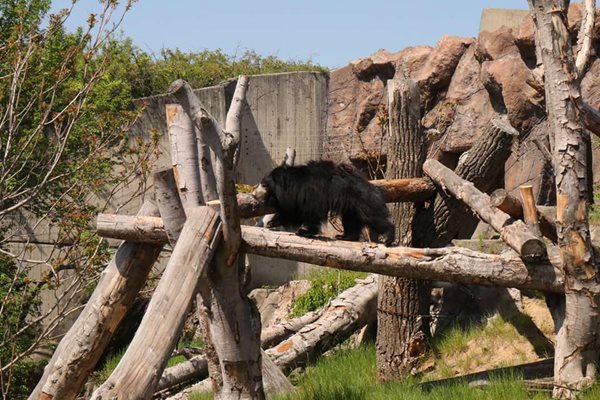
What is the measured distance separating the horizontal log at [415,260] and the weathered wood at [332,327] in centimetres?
267

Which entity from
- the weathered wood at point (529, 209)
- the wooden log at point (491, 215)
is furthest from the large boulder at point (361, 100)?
the weathered wood at point (529, 209)

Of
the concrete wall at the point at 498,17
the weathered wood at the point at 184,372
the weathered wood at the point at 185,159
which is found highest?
the concrete wall at the point at 498,17

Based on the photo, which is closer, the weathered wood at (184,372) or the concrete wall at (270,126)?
the weathered wood at (184,372)

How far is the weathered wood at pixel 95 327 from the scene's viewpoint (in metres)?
5.97

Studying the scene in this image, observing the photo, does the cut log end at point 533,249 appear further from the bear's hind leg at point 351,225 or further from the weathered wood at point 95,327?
the weathered wood at point 95,327

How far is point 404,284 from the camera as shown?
26.3ft

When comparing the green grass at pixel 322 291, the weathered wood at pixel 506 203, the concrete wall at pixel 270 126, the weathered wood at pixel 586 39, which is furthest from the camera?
the concrete wall at pixel 270 126

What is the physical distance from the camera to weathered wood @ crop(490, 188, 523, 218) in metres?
6.09

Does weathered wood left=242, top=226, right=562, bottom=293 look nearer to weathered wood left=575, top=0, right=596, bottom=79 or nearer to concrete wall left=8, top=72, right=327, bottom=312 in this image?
weathered wood left=575, top=0, right=596, bottom=79

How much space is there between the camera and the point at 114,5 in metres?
9.05

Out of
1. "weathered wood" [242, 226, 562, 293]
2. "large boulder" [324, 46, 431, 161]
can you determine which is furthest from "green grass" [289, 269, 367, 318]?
"weathered wood" [242, 226, 562, 293]

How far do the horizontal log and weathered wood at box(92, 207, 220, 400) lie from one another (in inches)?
22.3

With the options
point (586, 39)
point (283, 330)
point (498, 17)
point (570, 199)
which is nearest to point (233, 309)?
point (570, 199)

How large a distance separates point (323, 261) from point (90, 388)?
16.5 ft
